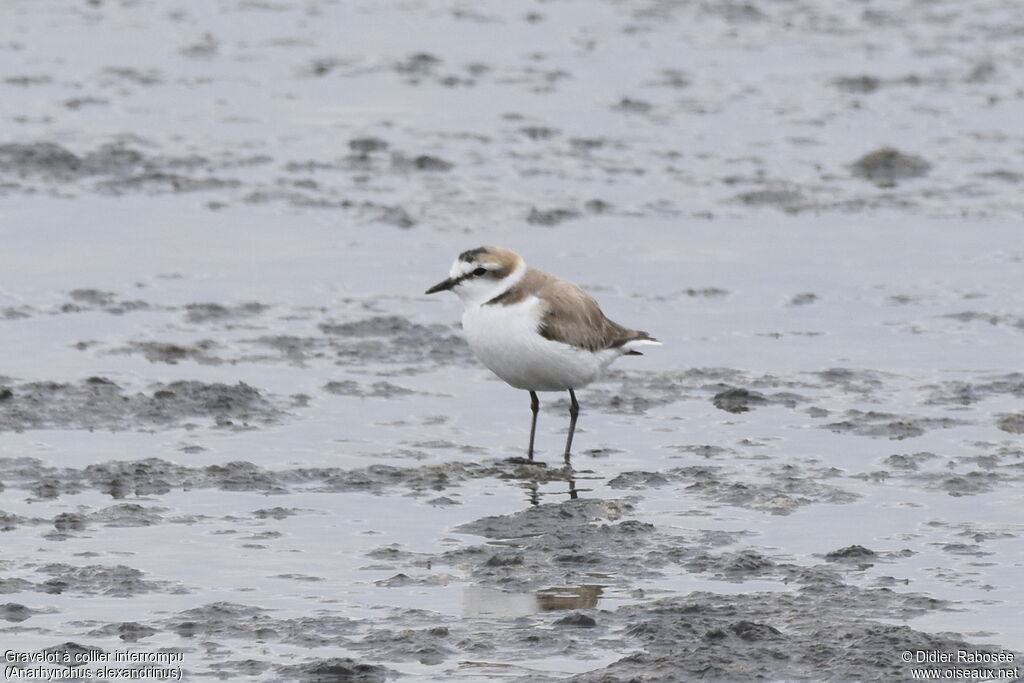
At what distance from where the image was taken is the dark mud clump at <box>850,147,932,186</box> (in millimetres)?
19531

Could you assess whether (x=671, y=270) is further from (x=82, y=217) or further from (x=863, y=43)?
(x=863, y=43)

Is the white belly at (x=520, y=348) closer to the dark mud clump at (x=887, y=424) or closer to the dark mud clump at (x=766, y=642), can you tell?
the dark mud clump at (x=887, y=424)

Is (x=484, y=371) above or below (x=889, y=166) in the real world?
below

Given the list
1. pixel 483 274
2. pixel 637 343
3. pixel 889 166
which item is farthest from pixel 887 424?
pixel 889 166

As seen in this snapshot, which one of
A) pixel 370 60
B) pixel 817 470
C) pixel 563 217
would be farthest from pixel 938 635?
pixel 370 60

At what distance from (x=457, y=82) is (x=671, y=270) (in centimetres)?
724

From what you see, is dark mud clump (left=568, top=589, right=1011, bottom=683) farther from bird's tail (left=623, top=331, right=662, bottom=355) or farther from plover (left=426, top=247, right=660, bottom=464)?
bird's tail (left=623, top=331, right=662, bottom=355)

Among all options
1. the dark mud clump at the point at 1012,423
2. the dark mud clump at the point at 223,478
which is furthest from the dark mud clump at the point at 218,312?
the dark mud clump at the point at 1012,423

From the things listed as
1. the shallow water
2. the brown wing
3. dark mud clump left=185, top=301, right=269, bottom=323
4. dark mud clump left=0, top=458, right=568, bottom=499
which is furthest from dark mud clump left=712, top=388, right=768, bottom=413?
dark mud clump left=185, top=301, right=269, bottom=323

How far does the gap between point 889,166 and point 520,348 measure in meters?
8.70

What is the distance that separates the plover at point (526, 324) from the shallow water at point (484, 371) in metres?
0.51

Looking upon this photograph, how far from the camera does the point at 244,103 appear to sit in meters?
21.8

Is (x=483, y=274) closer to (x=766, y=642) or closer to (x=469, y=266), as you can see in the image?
(x=469, y=266)

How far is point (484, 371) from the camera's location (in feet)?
46.1
